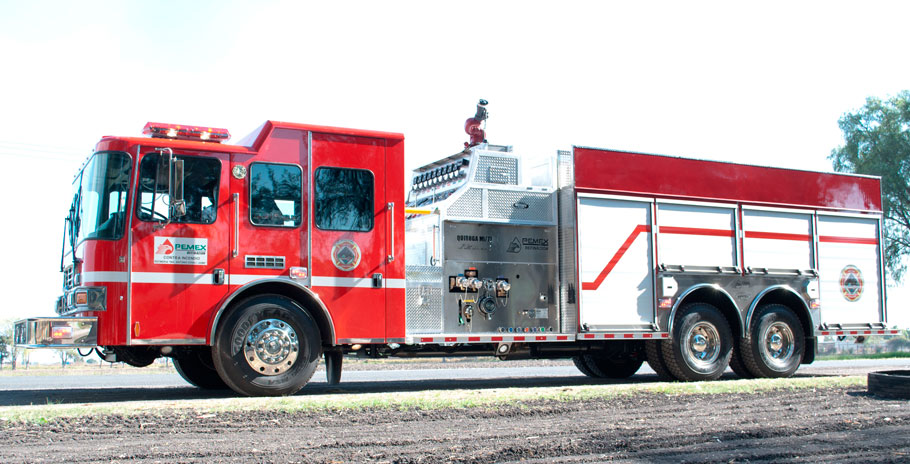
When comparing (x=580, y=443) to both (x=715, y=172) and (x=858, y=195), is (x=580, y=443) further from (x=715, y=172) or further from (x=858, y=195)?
(x=858, y=195)

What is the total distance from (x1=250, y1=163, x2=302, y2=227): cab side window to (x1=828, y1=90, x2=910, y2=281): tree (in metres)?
A: 37.9

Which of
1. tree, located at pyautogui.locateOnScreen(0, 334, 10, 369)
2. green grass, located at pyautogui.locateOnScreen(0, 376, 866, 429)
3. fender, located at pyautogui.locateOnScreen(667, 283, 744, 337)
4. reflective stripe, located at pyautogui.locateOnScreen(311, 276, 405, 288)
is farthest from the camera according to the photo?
tree, located at pyautogui.locateOnScreen(0, 334, 10, 369)

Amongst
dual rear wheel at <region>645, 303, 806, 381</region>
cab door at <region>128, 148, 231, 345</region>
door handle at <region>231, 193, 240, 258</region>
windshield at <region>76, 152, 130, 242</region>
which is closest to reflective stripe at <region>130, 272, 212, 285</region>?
cab door at <region>128, 148, 231, 345</region>

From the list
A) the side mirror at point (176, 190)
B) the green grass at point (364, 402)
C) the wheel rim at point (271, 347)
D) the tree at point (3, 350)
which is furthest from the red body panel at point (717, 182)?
the tree at point (3, 350)

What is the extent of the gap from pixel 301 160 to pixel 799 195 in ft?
27.8

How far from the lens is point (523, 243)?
11914 mm

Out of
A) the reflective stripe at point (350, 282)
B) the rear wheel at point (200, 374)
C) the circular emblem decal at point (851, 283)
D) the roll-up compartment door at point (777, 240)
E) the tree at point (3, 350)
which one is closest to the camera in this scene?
the reflective stripe at point (350, 282)

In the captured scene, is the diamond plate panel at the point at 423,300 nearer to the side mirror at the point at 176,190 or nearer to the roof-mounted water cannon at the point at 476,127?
the roof-mounted water cannon at the point at 476,127

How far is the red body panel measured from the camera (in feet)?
40.3

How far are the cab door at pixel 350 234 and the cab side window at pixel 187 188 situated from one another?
46.0 inches

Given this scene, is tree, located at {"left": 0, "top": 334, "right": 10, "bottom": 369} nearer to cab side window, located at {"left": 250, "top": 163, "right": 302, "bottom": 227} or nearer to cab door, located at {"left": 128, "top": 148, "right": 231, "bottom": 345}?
cab door, located at {"left": 128, "top": 148, "right": 231, "bottom": 345}

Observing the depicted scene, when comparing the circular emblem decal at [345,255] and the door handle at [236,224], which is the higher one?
the door handle at [236,224]

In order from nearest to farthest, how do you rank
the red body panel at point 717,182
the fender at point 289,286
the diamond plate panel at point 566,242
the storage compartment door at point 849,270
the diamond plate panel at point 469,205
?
1. the fender at point 289,286
2. the diamond plate panel at point 469,205
3. the diamond plate panel at point 566,242
4. the red body panel at point 717,182
5. the storage compartment door at point 849,270

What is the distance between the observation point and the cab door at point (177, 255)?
9242 millimetres
